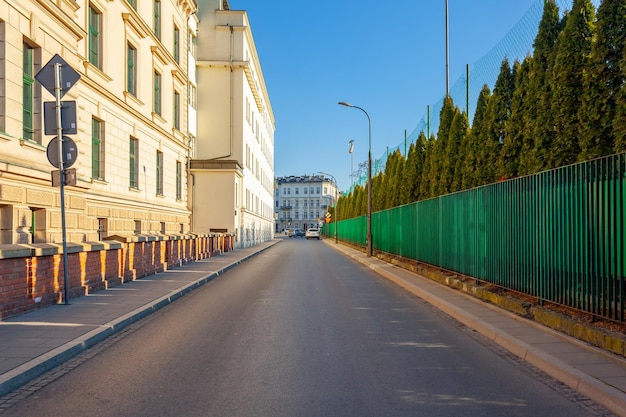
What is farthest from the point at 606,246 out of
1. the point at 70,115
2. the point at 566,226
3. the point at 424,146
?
the point at 424,146

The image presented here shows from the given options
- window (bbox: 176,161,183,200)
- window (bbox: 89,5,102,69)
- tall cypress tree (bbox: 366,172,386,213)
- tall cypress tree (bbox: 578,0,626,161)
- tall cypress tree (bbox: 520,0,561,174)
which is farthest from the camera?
tall cypress tree (bbox: 366,172,386,213)

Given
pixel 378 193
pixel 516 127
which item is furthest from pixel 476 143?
pixel 378 193

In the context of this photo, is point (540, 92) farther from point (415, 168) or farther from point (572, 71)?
point (415, 168)

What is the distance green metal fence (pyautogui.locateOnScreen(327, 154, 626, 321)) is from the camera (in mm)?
6566

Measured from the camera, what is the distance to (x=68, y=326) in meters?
7.64

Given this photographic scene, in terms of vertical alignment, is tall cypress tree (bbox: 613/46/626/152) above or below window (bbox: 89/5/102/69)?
below

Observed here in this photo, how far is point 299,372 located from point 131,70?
1913 cm

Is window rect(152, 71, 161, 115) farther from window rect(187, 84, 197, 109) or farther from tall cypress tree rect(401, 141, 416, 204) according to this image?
tall cypress tree rect(401, 141, 416, 204)

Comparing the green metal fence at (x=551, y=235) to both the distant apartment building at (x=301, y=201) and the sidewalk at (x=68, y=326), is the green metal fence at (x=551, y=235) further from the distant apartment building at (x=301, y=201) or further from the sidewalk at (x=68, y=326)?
the distant apartment building at (x=301, y=201)

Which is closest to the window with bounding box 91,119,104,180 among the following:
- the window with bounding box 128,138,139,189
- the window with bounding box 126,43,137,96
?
the window with bounding box 128,138,139,189

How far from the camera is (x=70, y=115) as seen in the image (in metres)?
9.68

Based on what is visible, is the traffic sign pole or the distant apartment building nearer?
the traffic sign pole

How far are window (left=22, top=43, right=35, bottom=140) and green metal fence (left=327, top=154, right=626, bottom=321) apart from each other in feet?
35.4

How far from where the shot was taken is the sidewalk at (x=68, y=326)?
18.3ft
